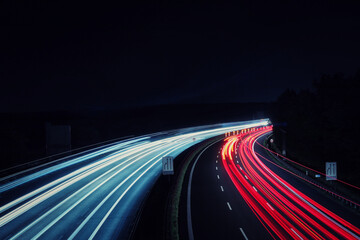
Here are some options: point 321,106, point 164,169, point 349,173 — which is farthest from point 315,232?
point 321,106

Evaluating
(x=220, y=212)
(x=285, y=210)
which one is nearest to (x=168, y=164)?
(x=220, y=212)

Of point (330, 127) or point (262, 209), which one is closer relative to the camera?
point (262, 209)

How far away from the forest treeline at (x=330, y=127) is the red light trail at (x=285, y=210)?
1663cm

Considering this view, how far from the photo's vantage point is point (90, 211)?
15961 millimetres

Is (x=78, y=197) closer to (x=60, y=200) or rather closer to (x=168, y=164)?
(x=60, y=200)

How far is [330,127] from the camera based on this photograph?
45.2 metres

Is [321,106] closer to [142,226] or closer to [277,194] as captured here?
[277,194]

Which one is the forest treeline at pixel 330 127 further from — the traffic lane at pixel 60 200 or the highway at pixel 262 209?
the traffic lane at pixel 60 200

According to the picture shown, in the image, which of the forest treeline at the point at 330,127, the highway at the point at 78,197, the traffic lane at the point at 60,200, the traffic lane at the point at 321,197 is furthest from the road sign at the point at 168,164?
the forest treeline at the point at 330,127

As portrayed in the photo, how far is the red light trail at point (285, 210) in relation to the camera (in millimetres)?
13984

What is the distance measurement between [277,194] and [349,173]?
Result: 27059 mm

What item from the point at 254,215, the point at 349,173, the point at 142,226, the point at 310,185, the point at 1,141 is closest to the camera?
the point at 142,226

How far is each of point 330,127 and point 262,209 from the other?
36629mm

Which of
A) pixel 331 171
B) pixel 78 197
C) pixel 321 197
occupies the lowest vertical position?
pixel 321 197
